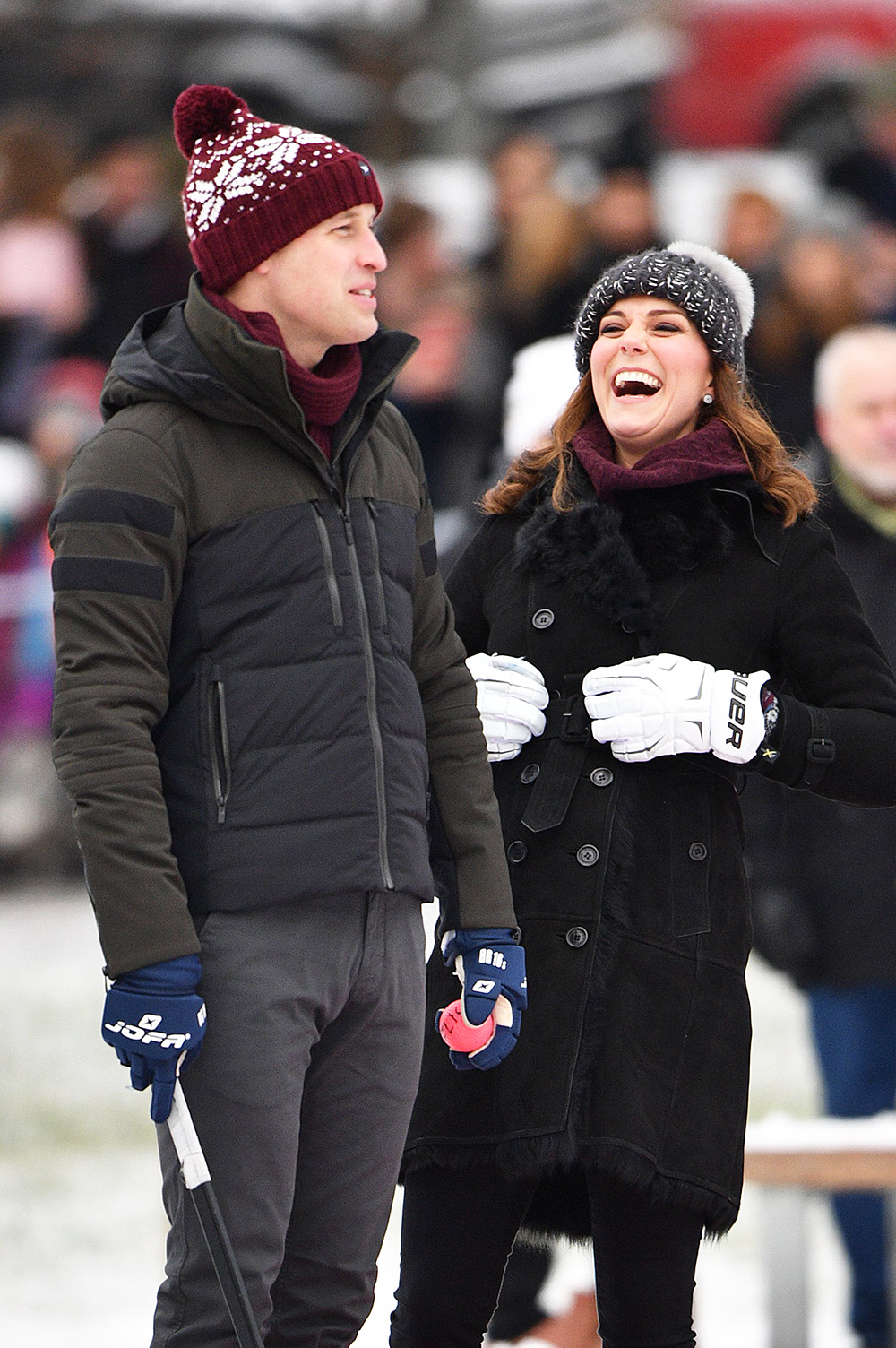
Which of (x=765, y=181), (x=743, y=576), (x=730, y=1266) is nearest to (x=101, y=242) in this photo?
(x=765, y=181)

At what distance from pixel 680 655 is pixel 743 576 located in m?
0.14

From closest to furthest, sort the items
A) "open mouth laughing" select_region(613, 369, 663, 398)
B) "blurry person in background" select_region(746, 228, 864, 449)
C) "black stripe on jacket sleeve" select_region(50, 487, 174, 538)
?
"black stripe on jacket sleeve" select_region(50, 487, 174, 538), "open mouth laughing" select_region(613, 369, 663, 398), "blurry person in background" select_region(746, 228, 864, 449)

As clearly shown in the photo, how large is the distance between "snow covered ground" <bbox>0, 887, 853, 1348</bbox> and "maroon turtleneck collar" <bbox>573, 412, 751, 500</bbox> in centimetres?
155

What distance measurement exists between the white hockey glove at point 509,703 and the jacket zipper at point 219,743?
0.45 metres

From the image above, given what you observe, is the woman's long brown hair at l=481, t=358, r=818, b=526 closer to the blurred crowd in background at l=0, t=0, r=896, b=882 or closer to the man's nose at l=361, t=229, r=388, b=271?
the man's nose at l=361, t=229, r=388, b=271

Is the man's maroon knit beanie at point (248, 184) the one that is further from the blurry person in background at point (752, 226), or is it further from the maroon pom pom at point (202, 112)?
the blurry person in background at point (752, 226)

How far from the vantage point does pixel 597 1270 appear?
2691mm

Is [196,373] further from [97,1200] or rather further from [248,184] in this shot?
[97,1200]

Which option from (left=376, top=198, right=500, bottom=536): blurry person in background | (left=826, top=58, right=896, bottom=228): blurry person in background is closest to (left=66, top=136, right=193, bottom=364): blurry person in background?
(left=376, top=198, right=500, bottom=536): blurry person in background

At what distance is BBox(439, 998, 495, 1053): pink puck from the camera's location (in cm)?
262

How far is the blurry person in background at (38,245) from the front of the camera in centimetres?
816

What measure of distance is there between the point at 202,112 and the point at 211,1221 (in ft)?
4.26

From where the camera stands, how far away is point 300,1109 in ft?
8.18

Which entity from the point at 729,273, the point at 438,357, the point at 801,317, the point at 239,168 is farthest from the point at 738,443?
the point at 438,357
